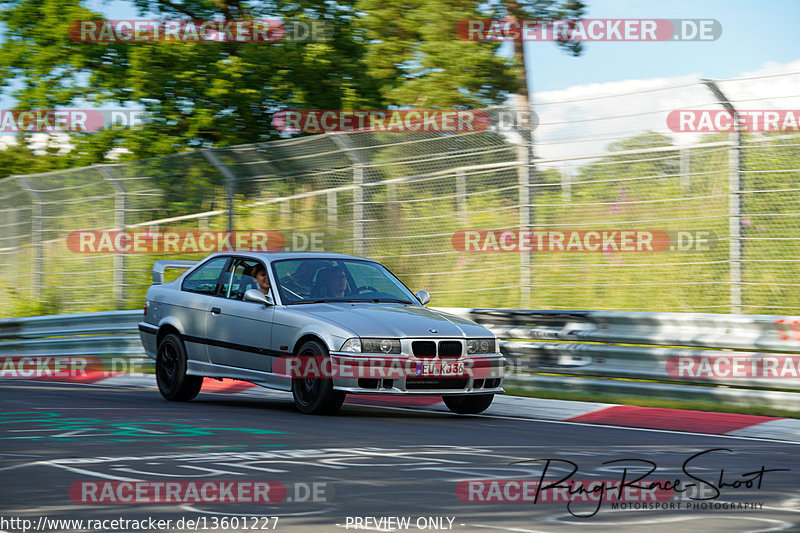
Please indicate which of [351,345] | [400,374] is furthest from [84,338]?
[400,374]

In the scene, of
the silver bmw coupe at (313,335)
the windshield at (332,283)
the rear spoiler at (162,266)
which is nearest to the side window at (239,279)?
the silver bmw coupe at (313,335)

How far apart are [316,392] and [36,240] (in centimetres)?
1274

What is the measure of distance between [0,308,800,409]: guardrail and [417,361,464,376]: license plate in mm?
2097

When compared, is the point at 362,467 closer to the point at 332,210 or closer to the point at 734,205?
the point at 734,205

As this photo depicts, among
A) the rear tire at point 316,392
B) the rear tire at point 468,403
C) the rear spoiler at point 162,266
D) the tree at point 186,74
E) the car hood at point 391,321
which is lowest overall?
the rear tire at point 468,403

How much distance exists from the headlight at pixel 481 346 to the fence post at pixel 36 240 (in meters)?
12.8

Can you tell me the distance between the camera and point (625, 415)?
1098 centimetres

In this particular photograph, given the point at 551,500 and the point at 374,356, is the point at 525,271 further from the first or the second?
the point at 551,500

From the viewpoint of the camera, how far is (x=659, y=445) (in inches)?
347

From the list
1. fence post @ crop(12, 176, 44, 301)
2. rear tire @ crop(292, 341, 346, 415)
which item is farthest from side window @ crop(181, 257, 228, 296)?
fence post @ crop(12, 176, 44, 301)

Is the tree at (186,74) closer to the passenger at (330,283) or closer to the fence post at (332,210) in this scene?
the fence post at (332,210)

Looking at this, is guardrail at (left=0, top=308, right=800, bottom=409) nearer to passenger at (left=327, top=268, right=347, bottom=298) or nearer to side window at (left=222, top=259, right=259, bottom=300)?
passenger at (left=327, top=268, right=347, bottom=298)

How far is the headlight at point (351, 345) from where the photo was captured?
10.3m

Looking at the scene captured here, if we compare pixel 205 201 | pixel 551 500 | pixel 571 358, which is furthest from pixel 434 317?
pixel 205 201
